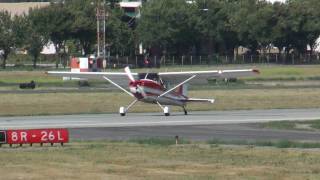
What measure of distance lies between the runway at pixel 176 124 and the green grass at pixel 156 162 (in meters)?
5.84

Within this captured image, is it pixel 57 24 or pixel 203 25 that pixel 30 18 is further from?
Result: pixel 203 25

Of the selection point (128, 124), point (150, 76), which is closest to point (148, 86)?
point (150, 76)

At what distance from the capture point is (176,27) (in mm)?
139750

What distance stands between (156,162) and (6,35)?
346ft

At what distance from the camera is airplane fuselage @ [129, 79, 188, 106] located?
53.0 metres

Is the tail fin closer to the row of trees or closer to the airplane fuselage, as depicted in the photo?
the airplane fuselage

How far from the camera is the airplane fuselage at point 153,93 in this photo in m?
53.0

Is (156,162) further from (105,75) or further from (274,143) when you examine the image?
(105,75)

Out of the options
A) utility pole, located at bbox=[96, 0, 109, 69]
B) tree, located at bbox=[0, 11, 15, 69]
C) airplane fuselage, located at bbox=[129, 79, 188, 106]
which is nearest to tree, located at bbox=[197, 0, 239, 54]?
utility pole, located at bbox=[96, 0, 109, 69]

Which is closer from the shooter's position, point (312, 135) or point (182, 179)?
point (182, 179)

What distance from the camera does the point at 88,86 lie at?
8294 centimetres

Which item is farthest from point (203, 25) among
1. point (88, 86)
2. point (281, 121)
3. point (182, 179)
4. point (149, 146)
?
point (182, 179)

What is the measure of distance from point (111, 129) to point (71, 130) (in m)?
1.73

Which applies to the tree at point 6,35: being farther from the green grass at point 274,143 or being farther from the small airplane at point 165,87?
the green grass at point 274,143
